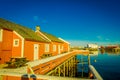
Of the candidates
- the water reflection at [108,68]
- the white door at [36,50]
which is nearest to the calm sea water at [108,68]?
the water reflection at [108,68]

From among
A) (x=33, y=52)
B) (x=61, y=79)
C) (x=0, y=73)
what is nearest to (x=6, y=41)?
(x=33, y=52)

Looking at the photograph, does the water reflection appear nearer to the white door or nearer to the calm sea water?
the calm sea water

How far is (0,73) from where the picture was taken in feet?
24.8

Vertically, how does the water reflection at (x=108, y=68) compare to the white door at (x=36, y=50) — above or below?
below

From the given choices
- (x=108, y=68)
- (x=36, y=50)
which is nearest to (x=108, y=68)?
(x=108, y=68)

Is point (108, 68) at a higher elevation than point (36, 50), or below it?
below

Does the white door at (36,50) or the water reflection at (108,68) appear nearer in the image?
the white door at (36,50)

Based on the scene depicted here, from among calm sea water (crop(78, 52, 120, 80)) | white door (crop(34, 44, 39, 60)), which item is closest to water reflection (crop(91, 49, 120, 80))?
calm sea water (crop(78, 52, 120, 80))

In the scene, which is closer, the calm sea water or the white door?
the white door

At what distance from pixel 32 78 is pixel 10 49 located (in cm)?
1188

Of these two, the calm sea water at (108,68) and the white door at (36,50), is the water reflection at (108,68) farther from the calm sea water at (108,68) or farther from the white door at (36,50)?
the white door at (36,50)

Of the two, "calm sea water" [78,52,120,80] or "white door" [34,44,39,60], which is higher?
"white door" [34,44,39,60]

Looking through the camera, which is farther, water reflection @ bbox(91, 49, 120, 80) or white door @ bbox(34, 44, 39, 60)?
water reflection @ bbox(91, 49, 120, 80)

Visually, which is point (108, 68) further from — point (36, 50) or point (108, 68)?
point (36, 50)
